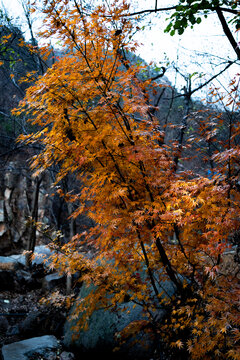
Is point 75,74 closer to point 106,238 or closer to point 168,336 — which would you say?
point 106,238

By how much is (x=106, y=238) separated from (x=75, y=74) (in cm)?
206

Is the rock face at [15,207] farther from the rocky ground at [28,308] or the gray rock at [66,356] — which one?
the gray rock at [66,356]

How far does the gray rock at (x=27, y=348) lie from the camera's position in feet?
15.2

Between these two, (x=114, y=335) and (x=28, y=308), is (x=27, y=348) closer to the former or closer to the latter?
(x=114, y=335)

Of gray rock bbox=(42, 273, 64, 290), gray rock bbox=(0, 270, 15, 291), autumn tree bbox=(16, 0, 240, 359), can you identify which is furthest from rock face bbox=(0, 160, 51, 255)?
autumn tree bbox=(16, 0, 240, 359)

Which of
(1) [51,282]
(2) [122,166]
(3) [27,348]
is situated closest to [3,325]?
(3) [27,348]

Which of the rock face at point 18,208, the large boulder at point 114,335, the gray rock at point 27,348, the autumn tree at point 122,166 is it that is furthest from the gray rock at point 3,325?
the rock face at point 18,208

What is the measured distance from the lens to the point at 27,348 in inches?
195

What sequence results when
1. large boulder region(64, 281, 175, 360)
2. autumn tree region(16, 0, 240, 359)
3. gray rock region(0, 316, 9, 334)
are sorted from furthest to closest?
1. gray rock region(0, 316, 9, 334)
2. large boulder region(64, 281, 175, 360)
3. autumn tree region(16, 0, 240, 359)

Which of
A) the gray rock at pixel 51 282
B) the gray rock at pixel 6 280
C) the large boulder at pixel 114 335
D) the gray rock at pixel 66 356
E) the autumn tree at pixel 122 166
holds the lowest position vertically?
the gray rock at pixel 66 356

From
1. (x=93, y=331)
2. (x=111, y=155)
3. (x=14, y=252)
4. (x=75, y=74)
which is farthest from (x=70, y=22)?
(x=14, y=252)

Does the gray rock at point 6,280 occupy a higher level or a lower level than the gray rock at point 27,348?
higher

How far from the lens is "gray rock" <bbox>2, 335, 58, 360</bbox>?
4.64 m

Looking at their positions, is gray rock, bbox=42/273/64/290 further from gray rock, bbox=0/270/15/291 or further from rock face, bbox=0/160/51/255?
rock face, bbox=0/160/51/255
